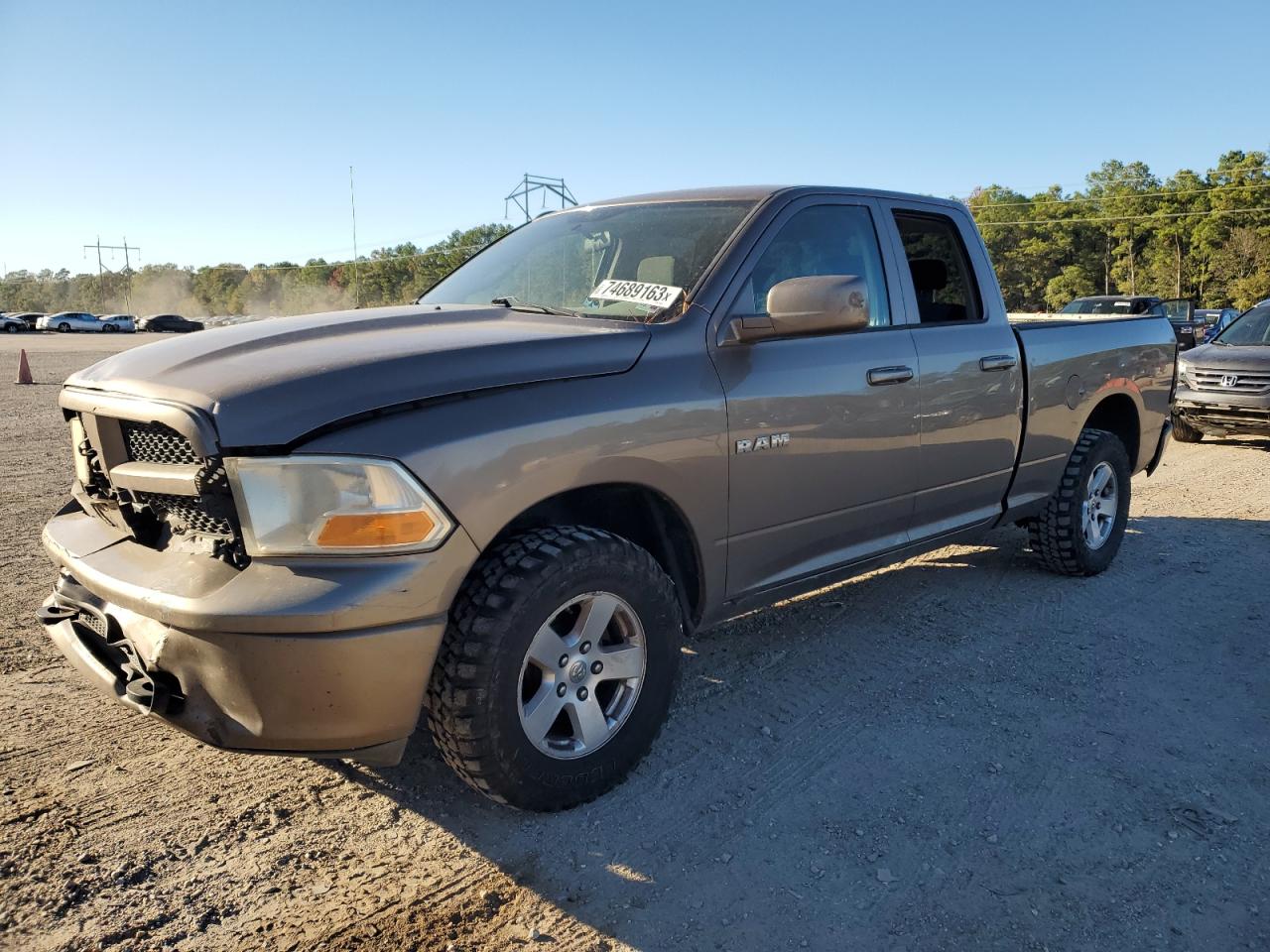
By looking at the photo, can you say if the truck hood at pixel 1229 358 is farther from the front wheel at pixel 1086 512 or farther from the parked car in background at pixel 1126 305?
the front wheel at pixel 1086 512

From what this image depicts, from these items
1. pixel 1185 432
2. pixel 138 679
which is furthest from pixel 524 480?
pixel 1185 432

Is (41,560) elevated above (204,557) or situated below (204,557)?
below

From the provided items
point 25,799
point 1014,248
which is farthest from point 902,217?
point 1014,248

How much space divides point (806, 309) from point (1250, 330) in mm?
10448

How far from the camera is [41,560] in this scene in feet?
16.9

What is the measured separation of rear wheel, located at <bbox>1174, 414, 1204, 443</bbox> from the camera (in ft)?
34.6

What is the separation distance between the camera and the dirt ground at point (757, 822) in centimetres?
234

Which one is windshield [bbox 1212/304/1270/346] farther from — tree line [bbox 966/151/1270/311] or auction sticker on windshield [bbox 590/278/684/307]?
tree line [bbox 966/151/1270/311]

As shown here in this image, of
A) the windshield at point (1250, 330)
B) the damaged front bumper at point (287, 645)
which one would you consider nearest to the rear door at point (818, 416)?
the damaged front bumper at point (287, 645)

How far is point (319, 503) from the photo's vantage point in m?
2.28

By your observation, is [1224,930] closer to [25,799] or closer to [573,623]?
[573,623]

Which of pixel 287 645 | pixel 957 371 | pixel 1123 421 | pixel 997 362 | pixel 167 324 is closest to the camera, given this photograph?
pixel 287 645

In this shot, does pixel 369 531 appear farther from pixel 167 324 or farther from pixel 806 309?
pixel 167 324

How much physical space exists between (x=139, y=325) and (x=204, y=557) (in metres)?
77.8
